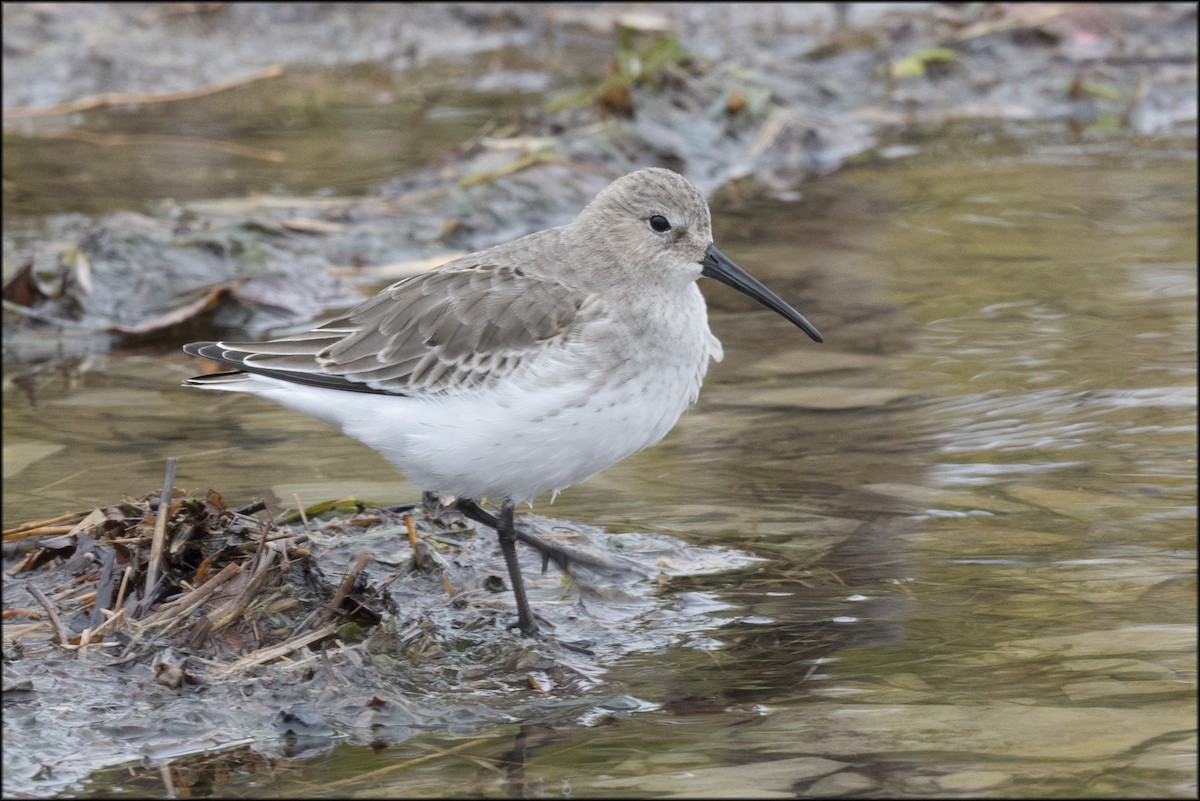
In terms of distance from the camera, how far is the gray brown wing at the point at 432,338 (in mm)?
5242

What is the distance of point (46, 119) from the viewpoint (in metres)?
12.3

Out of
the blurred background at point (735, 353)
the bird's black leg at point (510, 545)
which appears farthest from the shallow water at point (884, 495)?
the bird's black leg at point (510, 545)

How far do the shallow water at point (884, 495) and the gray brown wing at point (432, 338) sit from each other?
91 cm

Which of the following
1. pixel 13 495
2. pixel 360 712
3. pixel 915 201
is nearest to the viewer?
pixel 360 712

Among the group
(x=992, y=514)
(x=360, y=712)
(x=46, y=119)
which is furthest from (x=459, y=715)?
(x=46, y=119)

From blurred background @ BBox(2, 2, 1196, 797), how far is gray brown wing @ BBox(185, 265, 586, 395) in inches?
34.4

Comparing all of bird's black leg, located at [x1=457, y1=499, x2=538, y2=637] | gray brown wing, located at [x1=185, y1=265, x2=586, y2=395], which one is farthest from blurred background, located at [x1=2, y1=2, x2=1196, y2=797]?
gray brown wing, located at [x1=185, y1=265, x2=586, y2=395]

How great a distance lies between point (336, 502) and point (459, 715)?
153cm

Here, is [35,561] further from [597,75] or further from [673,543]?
[597,75]

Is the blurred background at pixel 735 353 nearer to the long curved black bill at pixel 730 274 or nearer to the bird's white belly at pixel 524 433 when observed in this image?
the bird's white belly at pixel 524 433

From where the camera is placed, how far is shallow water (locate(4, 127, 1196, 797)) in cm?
421

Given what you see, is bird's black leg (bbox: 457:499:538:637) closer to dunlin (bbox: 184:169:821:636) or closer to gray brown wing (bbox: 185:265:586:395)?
dunlin (bbox: 184:169:821:636)

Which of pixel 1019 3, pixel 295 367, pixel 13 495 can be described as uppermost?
pixel 1019 3

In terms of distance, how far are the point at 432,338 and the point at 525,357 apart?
443 millimetres
